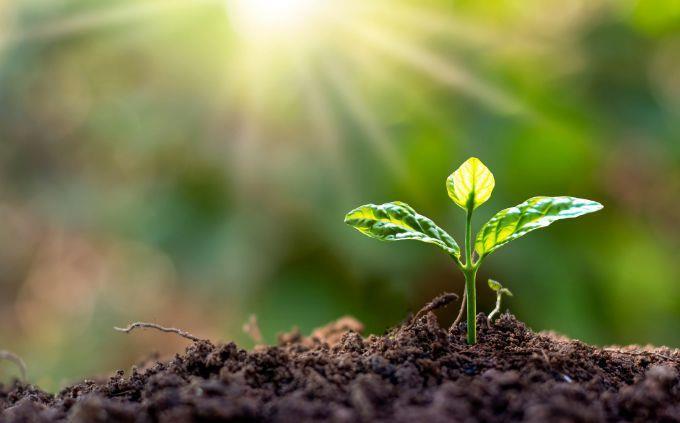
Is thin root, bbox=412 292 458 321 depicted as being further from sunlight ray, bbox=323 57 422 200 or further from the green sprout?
sunlight ray, bbox=323 57 422 200

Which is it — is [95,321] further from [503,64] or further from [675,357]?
[675,357]

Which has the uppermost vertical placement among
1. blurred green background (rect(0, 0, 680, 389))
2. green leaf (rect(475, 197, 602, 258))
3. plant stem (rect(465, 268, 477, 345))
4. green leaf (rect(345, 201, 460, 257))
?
blurred green background (rect(0, 0, 680, 389))

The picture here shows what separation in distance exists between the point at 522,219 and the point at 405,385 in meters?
0.38

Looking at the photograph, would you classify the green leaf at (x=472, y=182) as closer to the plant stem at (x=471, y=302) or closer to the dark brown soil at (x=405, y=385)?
the plant stem at (x=471, y=302)

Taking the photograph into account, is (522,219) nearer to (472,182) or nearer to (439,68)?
(472,182)

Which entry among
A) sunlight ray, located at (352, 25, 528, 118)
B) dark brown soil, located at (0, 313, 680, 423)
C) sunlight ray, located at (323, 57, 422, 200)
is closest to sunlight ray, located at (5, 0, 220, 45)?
sunlight ray, located at (323, 57, 422, 200)

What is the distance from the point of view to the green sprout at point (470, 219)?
114 cm

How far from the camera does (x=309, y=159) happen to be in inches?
183

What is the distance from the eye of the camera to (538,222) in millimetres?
1132

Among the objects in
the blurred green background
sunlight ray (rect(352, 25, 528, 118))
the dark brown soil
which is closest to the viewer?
the dark brown soil

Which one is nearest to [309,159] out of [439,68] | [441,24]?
[439,68]

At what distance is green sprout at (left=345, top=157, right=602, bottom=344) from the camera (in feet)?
3.73

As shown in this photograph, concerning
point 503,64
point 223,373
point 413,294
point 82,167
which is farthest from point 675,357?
point 82,167

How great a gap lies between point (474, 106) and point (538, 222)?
3662mm
